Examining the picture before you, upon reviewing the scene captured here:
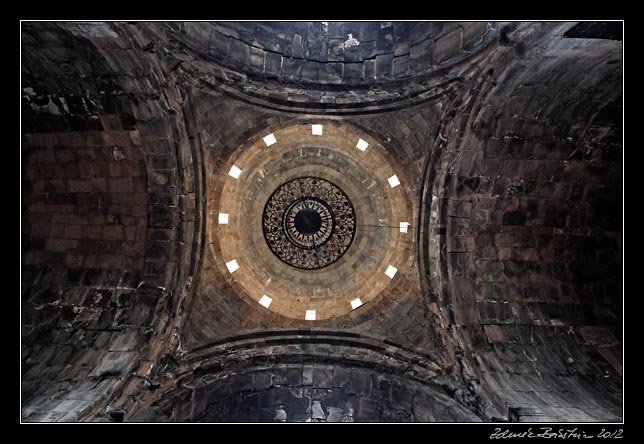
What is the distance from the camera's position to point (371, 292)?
37.8 ft

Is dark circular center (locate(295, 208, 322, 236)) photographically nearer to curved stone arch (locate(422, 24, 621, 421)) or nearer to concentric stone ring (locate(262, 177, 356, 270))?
concentric stone ring (locate(262, 177, 356, 270))

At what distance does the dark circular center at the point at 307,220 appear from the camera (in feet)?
37.7

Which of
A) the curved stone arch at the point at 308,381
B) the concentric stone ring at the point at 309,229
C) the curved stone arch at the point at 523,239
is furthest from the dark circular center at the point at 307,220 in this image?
the curved stone arch at the point at 523,239

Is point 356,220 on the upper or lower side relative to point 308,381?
upper

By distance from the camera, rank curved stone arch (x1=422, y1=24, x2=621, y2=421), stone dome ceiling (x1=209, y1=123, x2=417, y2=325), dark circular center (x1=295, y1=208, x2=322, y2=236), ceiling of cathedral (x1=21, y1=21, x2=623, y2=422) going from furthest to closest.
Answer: dark circular center (x1=295, y1=208, x2=322, y2=236), stone dome ceiling (x1=209, y1=123, x2=417, y2=325), ceiling of cathedral (x1=21, y1=21, x2=623, y2=422), curved stone arch (x1=422, y1=24, x2=621, y2=421)

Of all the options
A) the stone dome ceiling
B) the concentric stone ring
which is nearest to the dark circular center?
the concentric stone ring

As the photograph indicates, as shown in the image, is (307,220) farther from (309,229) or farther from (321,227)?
(321,227)

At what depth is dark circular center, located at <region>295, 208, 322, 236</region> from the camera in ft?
37.7

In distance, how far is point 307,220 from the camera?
452 inches

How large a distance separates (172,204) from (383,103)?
556cm

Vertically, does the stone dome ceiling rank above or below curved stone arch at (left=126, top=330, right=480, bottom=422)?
above

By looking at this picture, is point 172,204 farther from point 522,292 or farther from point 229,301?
point 522,292

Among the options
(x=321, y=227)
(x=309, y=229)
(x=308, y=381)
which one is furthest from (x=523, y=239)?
(x=308, y=381)

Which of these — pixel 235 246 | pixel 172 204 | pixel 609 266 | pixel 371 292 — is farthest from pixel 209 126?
pixel 609 266
